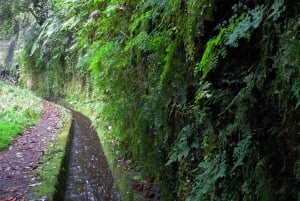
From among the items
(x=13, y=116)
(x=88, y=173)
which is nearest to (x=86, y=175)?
(x=88, y=173)

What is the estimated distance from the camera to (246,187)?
2.46 m

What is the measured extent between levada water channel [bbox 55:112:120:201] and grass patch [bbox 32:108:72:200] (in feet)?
0.56

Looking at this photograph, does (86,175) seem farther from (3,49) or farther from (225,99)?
(3,49)

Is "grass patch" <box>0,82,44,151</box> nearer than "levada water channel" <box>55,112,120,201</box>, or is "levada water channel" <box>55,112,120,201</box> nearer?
"levada water channel" <box>55,112,120,201</box>

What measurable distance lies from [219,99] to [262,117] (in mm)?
458

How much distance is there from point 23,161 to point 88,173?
1262 mm

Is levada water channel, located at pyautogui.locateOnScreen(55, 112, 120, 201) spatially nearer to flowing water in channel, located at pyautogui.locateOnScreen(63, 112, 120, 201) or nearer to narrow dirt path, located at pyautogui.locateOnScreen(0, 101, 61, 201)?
flowing water in channel, located at pyautogui.locateOnScreen(63, 112, 120, 201)

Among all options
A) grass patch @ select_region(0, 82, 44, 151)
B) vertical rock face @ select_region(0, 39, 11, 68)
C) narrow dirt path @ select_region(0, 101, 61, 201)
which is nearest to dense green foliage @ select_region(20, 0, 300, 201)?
narrow dirt path @ select_region(0, 101, 61, 201)

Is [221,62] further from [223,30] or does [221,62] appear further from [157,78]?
[157,78]

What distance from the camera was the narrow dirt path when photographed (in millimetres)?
4855

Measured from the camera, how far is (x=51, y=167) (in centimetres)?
593

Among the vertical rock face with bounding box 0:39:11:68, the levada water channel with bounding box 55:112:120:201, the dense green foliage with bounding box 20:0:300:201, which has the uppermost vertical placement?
the vertical rock face with bounding box 0:39:11:68

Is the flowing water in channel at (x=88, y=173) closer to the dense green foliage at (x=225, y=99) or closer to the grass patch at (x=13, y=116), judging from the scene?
the dense green foliage at (x=225, y=99)

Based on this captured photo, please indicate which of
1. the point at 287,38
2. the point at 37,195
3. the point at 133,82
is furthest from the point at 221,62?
the point at 37,195
